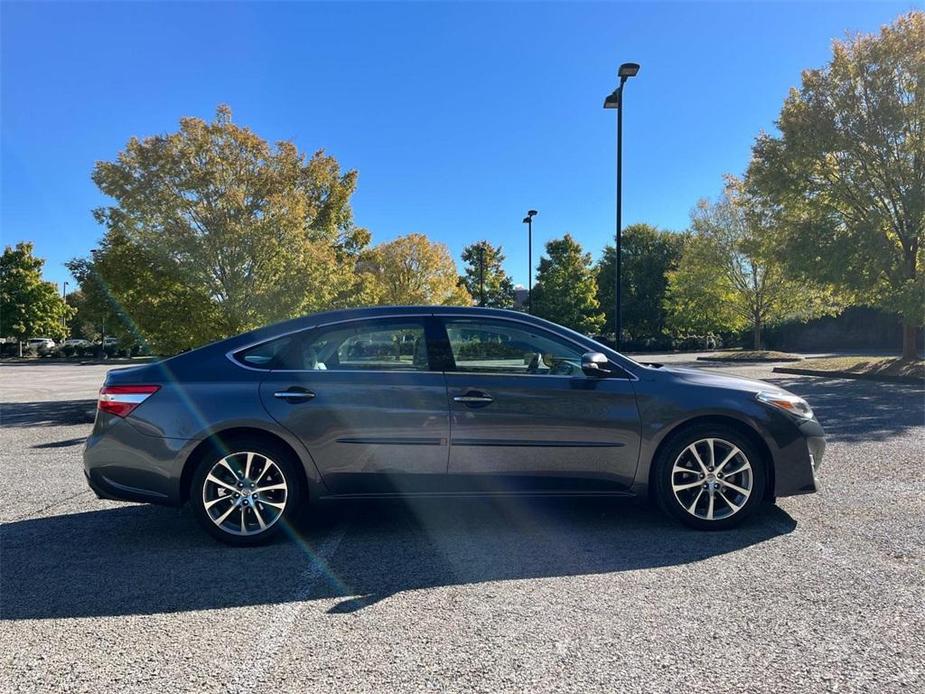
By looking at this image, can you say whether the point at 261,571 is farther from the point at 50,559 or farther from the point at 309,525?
the point at 50,559

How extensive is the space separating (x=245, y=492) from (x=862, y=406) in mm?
10846

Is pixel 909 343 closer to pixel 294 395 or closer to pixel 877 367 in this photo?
pixel 877 367

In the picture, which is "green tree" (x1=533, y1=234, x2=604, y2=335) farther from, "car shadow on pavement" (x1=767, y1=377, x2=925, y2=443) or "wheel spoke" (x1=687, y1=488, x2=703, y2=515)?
"wheel spoke" (x1=687, y1=488, x2=703, y2=515)

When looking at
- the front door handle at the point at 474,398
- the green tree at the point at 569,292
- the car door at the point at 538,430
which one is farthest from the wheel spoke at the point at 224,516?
the green tree at the point at 569,292

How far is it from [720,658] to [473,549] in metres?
1.70

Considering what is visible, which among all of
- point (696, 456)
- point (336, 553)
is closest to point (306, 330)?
point (336, 553)

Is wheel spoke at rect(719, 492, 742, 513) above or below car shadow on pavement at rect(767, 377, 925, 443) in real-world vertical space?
above

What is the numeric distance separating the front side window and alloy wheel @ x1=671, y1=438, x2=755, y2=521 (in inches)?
38.3

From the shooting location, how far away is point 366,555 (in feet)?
12.8

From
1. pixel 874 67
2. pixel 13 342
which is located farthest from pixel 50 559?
pixel 13 342

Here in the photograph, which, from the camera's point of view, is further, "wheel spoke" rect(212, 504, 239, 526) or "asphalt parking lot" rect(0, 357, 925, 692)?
"wheel spoke" rect(212, 504, 239, 526)

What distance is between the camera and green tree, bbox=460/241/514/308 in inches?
1834

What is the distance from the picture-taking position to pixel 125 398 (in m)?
4.10

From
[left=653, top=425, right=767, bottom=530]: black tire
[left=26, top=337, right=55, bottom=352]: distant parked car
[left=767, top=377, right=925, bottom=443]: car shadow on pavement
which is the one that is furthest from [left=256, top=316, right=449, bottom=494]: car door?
[left=26, top=337, right=55, bottom=352]: distant parked car
